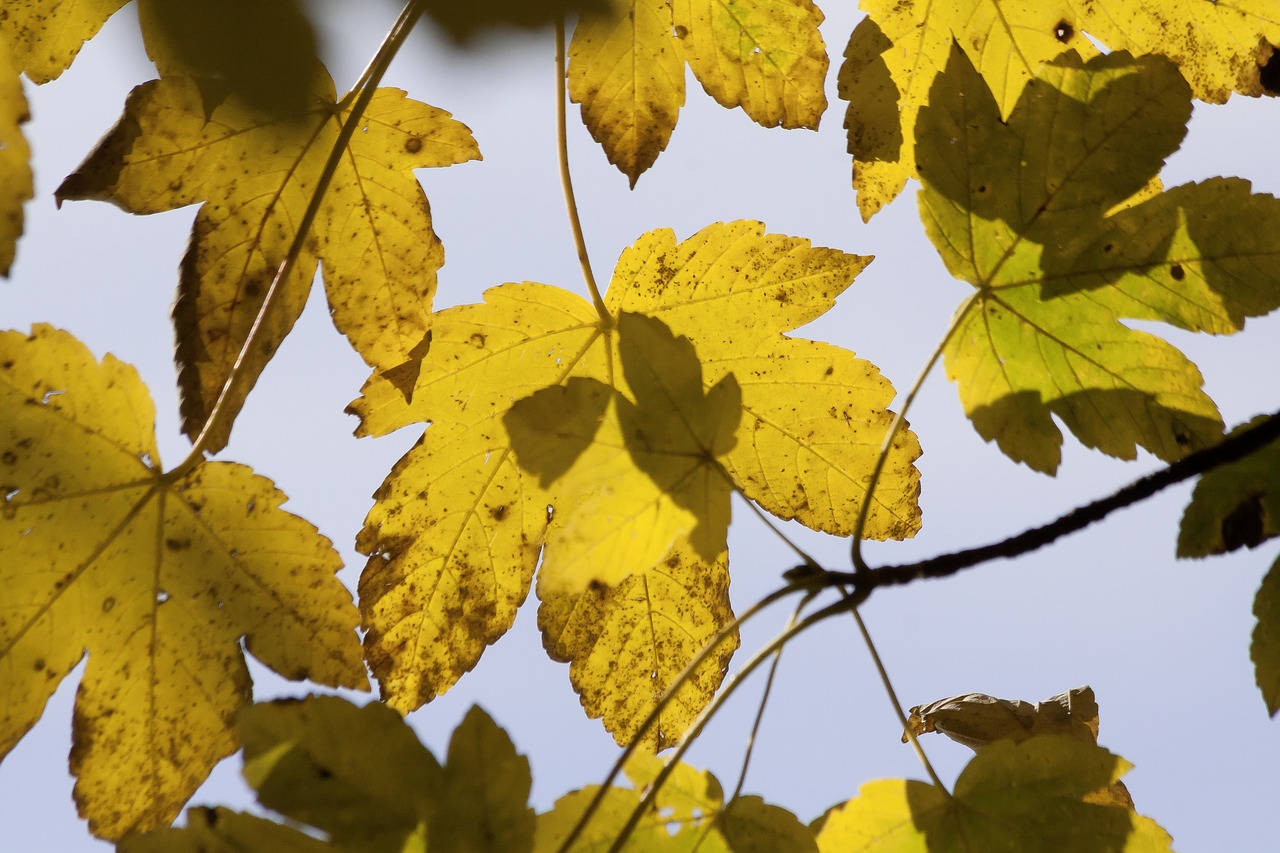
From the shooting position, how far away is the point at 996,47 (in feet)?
3.91

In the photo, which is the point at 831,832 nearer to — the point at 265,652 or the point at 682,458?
the point at 682,458

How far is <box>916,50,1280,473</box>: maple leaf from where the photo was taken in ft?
3.05

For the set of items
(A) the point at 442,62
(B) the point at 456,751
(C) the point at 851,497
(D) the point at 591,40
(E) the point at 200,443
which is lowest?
(B) the point at 456,751

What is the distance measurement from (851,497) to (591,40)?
0.67m

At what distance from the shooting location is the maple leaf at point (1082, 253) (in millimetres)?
930

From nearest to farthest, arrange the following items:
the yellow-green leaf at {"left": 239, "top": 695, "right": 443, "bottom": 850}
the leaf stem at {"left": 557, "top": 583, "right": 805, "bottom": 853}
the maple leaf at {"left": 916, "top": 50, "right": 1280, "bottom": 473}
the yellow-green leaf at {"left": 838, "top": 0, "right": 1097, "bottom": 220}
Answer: the yellow-green leaf at {"left": 239, "top": 695, "right": 443, "bottom": 850} < the leaf stem at {"left": 557, "top": 583, "right": 805, "bottom": 853} < the maple leaf at {"left": 916, "top": 50, "right": 1280, "bottom": 473} < the yellow-green leaf at {"left": 838, "top": 0, "right": 1097, "bottom": 220}

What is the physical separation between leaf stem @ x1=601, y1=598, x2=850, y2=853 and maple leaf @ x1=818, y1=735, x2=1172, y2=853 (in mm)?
194

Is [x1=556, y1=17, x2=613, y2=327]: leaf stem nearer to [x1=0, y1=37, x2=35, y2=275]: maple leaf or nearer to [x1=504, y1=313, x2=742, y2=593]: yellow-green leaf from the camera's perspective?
[x1=504, y1=313, x2=742, y2=593]: yellow-green leaf

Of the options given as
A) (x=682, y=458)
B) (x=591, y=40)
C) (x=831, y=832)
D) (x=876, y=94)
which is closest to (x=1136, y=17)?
(x=876, y=94)

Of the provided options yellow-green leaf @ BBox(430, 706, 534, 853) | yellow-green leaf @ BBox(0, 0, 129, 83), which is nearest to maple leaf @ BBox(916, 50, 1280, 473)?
yellow-green leaf @ BBox(430, 706, 534, 853)

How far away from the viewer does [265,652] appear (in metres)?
1.04

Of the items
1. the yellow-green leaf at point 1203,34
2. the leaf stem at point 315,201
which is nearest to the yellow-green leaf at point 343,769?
the leaf stem at point 315,201

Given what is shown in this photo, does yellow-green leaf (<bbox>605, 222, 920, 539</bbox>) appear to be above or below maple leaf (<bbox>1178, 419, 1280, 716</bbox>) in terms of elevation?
above

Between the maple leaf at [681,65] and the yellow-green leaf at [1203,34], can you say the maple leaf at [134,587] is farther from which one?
the yellow-green leaf at [1203,34]
